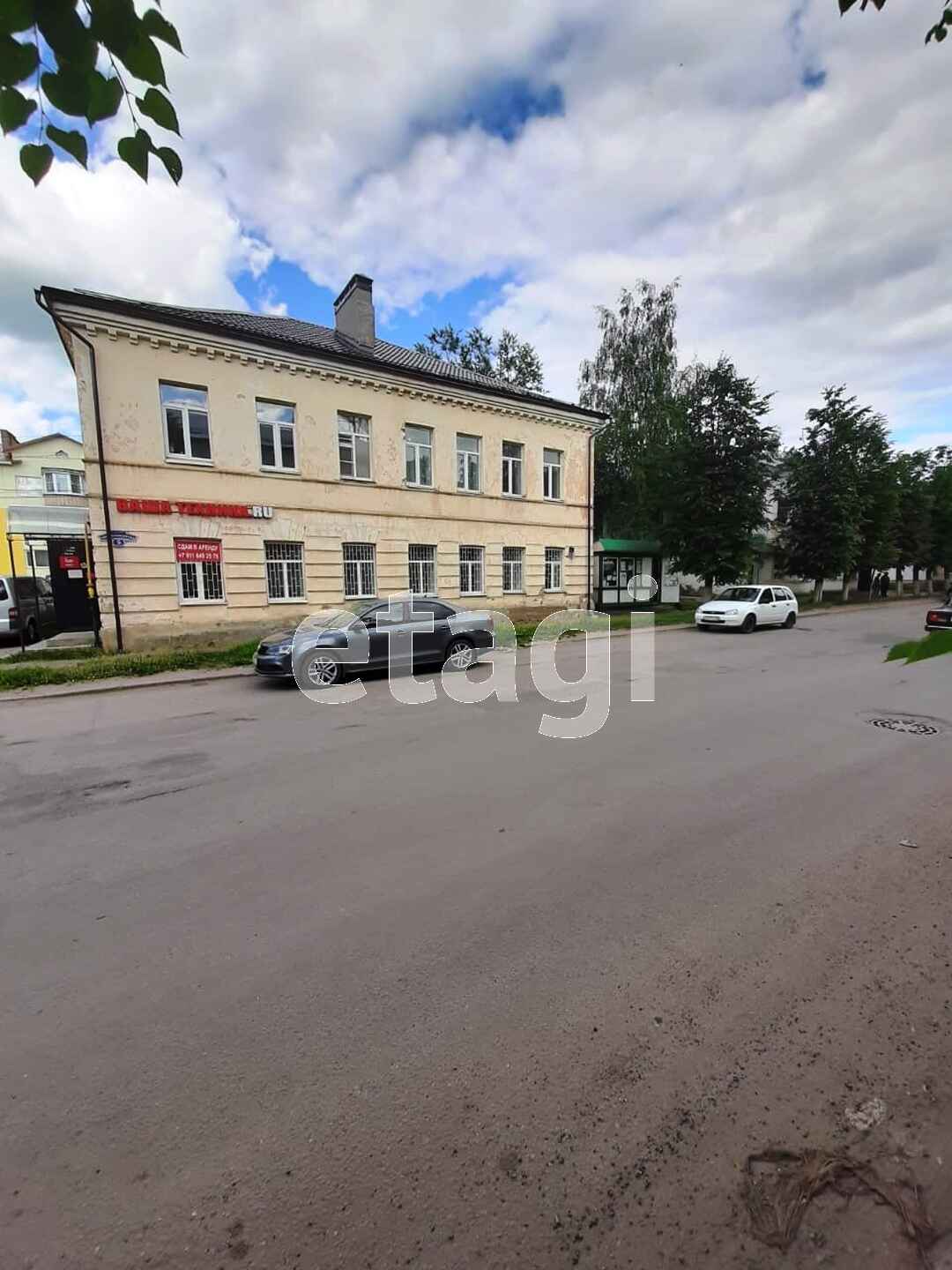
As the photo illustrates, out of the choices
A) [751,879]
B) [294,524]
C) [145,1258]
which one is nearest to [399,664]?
[294,524]

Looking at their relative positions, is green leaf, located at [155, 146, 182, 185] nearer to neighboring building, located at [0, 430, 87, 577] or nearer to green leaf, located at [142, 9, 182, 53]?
green leaf, located at [142, 9, 182, 53]

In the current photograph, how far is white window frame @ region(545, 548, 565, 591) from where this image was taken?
862 inches

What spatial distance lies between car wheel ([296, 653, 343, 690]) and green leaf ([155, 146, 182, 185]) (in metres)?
8.69

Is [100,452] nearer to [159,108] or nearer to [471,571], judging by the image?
[471,571]

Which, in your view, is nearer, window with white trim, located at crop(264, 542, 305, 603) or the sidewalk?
the sidewalk

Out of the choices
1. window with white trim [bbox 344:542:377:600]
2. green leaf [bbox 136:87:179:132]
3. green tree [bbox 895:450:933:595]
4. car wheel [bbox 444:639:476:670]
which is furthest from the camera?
green tree [bbox 895:450:933:595]

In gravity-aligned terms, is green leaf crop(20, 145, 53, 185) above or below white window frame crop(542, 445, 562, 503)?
below

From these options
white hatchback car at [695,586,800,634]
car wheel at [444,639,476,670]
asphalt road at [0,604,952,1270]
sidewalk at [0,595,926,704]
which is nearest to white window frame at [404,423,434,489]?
sidewalk at [0,595,926,704]

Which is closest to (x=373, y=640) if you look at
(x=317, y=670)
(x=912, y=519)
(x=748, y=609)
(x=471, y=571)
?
(x=317, y=670)

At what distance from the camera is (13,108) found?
1.58 m

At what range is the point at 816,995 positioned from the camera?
8.79 feet

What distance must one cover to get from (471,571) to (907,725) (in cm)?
1423

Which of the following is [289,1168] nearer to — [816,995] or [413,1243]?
[413,1243]

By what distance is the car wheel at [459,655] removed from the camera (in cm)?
1186
